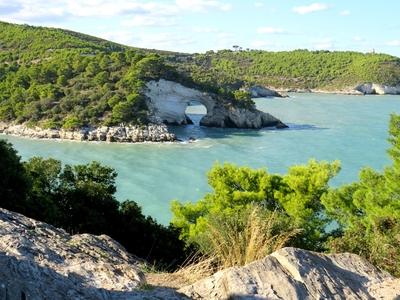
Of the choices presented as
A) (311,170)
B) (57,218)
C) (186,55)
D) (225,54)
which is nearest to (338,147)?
(311,170)

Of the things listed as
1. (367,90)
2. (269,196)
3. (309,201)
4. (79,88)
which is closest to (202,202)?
(269,196)

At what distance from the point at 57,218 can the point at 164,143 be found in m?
35.4

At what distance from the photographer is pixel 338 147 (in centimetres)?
4831

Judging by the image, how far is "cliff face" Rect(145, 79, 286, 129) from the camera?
62.9 metres

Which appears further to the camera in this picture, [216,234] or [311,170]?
[311,170]

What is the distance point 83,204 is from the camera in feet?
60.6

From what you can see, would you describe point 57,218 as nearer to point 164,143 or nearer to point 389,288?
point 389,288

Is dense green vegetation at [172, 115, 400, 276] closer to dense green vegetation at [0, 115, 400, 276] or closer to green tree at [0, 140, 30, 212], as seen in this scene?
dense green vegetation at [0, 115, 400, 276]

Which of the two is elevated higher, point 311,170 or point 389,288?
point 389,288

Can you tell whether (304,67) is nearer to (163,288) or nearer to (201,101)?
(201,101)

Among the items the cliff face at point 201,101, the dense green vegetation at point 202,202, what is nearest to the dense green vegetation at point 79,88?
the cliff face at point 201,101

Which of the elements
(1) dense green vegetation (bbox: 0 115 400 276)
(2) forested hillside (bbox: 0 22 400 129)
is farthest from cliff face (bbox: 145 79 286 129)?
(1) dense green vegetation (bbox: 0 115 400 276)

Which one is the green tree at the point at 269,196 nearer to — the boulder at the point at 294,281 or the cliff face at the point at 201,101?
the boulder at the point at 294,281

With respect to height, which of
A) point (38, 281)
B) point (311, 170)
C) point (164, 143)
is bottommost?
point (164, 143)
